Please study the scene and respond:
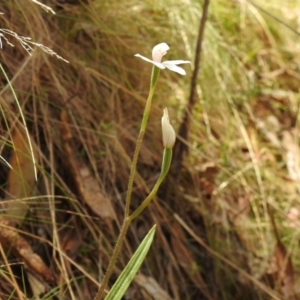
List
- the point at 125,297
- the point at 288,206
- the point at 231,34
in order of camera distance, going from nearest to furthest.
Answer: the point at 125,297
the point at 288,206
the point at 231,34

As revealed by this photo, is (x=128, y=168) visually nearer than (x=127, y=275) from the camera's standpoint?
No

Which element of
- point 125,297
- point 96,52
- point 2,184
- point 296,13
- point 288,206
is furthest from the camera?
point 296,13

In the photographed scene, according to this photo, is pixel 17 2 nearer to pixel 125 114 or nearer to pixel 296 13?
pixel 125 114

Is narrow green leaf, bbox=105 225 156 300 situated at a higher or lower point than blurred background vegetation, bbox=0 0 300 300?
higher

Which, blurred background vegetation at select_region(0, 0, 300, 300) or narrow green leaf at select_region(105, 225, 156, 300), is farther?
blurred background vegetation at select_region(0, 0, 300, 300)

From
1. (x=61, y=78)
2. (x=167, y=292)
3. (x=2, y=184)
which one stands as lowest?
(x=167, y=292)

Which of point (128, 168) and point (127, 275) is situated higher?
point (127, 275)

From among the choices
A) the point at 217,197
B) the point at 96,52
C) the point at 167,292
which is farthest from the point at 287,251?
the point at 96,52

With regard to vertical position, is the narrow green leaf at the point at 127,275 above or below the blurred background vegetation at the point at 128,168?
above
